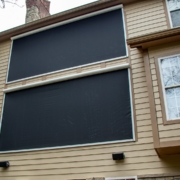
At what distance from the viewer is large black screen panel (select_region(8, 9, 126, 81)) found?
6.80 meters

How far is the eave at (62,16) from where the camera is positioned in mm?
7254

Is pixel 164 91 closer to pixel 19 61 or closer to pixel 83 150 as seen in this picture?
pixel 83 150

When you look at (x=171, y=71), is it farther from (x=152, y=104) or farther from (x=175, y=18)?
(x=175, y=18)

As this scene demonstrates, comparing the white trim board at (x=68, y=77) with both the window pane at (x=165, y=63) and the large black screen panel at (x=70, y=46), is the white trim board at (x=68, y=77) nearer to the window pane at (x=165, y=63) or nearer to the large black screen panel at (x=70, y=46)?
the large black screen panel at (x=70, y=46)

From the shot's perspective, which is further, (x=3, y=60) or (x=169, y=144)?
(x=3, y=60)

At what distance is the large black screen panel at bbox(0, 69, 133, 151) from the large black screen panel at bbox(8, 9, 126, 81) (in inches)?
26.9

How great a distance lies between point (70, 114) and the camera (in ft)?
21.1

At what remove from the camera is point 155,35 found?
5379 millimetres

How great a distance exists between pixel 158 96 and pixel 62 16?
449cm

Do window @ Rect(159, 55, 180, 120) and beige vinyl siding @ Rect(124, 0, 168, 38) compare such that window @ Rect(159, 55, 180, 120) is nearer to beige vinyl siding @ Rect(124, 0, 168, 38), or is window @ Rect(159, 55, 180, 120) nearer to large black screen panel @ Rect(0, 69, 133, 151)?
large black screen panel @ Rect(0, 69, 133, 151)

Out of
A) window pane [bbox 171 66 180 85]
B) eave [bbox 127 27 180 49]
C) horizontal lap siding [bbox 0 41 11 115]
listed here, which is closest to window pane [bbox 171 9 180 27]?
eave [bbox 127 27 180 49]

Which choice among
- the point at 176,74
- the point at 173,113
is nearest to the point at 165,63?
the point at 176,74

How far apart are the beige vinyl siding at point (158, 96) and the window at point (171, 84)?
0.15m

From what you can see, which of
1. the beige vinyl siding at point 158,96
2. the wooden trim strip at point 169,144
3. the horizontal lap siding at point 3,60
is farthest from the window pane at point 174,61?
the horizontal lap siding at point 3,60
